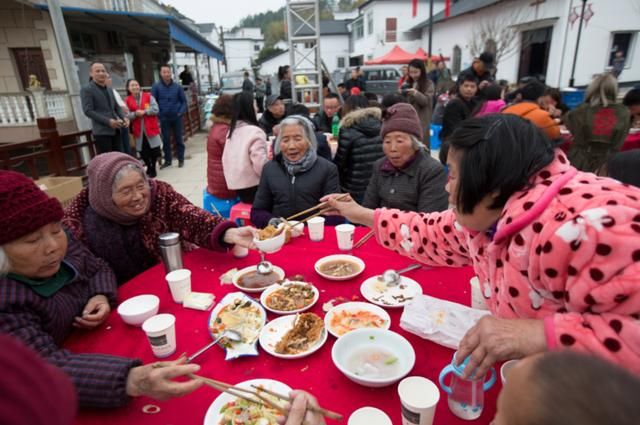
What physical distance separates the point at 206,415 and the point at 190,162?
30.8 feet

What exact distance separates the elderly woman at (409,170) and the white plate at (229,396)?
218cm

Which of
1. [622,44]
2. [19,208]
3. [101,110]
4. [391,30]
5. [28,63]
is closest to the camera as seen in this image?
[19,208]

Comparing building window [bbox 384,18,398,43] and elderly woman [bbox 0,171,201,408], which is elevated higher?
building window [bbox 384,18,398,43]

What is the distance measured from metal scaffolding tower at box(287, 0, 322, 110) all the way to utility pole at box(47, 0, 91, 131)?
15.8 feet

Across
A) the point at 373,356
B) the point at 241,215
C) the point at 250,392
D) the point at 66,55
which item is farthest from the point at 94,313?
the point at 66,55

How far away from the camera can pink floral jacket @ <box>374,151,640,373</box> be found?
914 millimetres

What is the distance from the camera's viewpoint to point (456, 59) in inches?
960

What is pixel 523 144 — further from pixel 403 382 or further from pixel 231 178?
pixel 231 178

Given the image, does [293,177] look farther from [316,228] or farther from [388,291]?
[388,291]

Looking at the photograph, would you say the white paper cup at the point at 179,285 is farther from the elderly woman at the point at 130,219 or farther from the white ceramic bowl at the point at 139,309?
the elderly woman at the point at 130,219

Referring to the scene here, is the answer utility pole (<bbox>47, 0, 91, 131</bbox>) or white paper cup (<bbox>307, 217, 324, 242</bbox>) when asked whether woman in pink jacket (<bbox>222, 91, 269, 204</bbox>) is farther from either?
utility pole (<bbox>47, 0, 91, 131</bbox>)

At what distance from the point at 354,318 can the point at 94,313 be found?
1254mm

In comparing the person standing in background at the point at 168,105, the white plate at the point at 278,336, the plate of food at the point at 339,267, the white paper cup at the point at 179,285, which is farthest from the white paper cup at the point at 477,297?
the person standing in background at the point at 168,105

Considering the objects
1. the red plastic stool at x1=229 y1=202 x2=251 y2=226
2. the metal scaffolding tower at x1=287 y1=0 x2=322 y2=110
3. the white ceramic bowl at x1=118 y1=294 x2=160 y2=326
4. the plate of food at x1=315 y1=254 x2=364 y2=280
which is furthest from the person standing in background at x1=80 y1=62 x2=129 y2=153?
the plate of food at x1=315 y1=254 x2=364 y2=280
